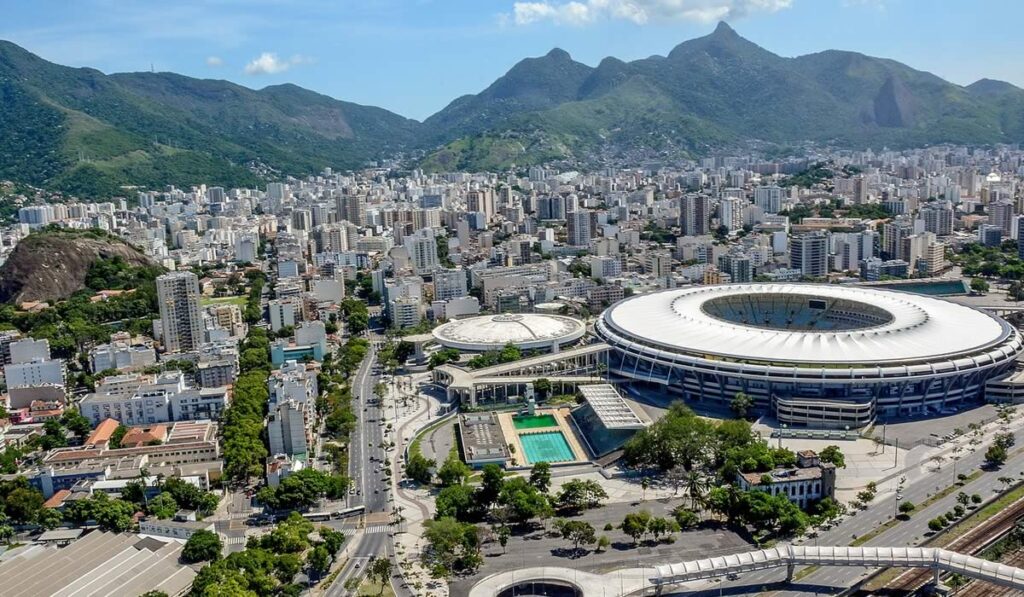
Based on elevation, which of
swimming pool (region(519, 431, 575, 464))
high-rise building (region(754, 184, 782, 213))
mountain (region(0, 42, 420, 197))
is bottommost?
swimming pool (region(519, 431, 575, 464))

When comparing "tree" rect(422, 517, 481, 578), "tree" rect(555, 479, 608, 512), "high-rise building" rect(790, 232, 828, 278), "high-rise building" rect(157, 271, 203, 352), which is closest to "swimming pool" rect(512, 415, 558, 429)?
"tree" rect(555, 479, 608, 512)

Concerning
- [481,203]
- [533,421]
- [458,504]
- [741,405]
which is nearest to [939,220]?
[481,203]

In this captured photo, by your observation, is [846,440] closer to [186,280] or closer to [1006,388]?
[1006,388]

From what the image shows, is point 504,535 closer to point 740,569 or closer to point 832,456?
point 740,569

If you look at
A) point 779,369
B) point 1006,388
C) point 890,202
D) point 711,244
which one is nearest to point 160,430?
point 779,369

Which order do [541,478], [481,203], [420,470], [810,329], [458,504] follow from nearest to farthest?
1. [458,504]
2. [541,478]
3. [420,470]
4. [810,329]
5. [481,203]

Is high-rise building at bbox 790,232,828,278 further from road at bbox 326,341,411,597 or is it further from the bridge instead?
the bridge

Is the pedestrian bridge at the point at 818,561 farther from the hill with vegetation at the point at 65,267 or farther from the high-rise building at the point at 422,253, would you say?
the hill with vegetation at the point at 65,267
